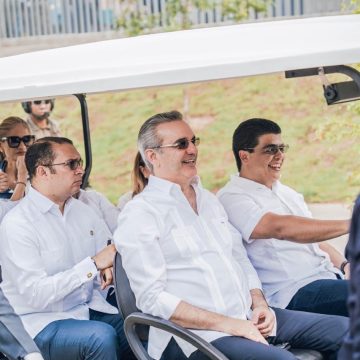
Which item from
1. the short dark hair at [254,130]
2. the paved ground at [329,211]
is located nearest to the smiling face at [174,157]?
the short dark hair at [254,130]

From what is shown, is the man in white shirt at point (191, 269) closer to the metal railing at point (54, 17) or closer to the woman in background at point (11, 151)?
the woman in background at point (11, 151)

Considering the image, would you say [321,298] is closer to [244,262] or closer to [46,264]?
[244,262]

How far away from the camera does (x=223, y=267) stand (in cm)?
360

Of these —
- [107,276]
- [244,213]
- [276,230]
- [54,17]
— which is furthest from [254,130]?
[54,17]

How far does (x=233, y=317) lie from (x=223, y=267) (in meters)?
0.19

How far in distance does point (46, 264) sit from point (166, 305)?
658 millimetres

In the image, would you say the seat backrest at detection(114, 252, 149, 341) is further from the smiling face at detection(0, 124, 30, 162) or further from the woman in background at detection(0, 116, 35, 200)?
the smiling face at detection(0, 124, 30, 162)

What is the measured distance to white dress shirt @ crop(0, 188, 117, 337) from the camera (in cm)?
374

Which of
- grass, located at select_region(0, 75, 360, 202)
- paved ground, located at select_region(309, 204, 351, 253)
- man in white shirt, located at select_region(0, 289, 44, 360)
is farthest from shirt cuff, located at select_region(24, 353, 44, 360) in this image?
grass, located at select_region(0, 75, 360, 202)

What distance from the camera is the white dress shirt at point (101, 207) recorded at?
4.53 m

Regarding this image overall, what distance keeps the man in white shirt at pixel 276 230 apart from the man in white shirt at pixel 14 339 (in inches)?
41.4

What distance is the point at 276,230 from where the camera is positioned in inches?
156

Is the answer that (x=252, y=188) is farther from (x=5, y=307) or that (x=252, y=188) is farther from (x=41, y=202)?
(x=5, y=307)

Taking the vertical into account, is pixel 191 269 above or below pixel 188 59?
below
